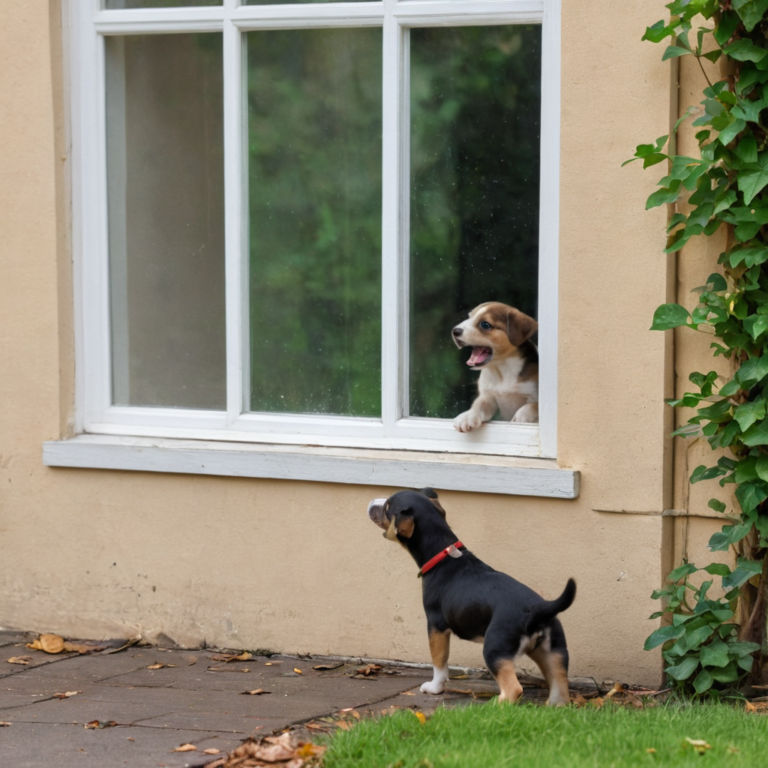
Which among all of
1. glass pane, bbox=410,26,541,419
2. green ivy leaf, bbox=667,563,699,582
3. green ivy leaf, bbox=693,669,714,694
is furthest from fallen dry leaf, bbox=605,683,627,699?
glass pane, bbox=410,26,541,419

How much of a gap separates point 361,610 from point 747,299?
212cm

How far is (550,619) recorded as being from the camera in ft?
13.9

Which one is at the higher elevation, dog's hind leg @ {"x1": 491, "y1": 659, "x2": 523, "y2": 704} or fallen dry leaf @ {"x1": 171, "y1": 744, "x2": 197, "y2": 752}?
dog's hind leg @ {"x1": 491, "y1": 659, "x2": 523, "y2": 704}

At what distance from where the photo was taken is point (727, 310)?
14.8ft

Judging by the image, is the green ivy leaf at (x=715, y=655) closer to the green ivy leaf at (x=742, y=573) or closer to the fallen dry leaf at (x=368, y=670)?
the green ivy leaf at (x=742, y=573)

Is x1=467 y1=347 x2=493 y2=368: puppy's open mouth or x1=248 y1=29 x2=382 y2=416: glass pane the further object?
x1=248 y1=29 x2=382 y2=416: glass pane

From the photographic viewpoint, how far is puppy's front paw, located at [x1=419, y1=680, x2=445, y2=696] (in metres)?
4.68

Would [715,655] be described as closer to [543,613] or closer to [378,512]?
[543,613]

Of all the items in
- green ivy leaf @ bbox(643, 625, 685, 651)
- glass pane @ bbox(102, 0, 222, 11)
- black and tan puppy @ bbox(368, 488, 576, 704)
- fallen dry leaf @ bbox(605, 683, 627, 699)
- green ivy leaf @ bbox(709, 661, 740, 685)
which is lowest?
fallen dry leaf @ bbox(605, 683, 627, 699)

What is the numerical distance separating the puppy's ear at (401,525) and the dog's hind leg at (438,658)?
397 mm

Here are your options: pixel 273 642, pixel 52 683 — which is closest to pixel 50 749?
pixel 52 683

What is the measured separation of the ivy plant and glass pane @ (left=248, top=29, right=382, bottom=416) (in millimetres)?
1443

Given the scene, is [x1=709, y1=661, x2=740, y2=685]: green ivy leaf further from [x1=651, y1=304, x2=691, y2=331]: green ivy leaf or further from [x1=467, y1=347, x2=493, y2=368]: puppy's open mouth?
[x1=467, y1=347, x2=493, y2=368]: puppy's open mouth

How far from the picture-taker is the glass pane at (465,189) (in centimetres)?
521
